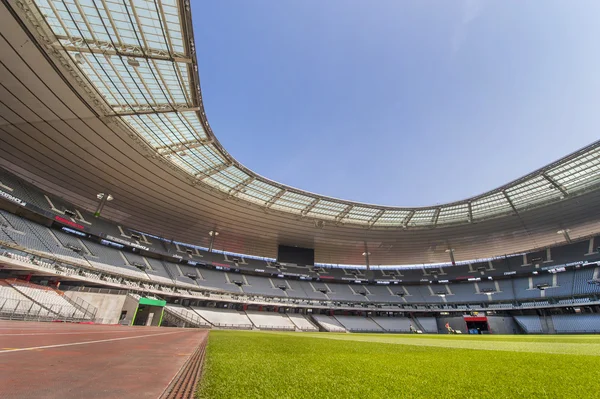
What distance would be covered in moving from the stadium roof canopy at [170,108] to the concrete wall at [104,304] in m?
12.8

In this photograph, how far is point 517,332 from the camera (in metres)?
40.8

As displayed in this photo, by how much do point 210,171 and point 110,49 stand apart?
527 inches

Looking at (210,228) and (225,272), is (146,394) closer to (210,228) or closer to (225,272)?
(210,228)

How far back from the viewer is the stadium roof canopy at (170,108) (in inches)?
559

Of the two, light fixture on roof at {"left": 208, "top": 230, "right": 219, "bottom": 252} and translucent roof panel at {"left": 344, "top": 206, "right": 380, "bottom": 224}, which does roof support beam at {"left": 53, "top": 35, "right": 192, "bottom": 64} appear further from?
light fixture on roof at {"left": 208, "top": 230, "right": 219, "bottom": 252}

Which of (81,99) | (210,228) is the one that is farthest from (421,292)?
(81,99)

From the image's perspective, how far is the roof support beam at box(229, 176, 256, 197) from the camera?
2905 cm

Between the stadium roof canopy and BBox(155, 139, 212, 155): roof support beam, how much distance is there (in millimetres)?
81

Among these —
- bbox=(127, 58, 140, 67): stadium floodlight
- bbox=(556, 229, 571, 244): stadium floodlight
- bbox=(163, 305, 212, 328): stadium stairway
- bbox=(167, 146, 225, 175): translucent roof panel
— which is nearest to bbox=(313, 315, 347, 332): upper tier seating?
bbox=(163, 305, 212, 328): stadium stairway

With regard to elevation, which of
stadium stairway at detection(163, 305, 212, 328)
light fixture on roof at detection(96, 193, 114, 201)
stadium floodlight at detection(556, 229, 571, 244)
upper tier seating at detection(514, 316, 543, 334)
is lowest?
stadium stairway at detection(163, 305, 212, 328)

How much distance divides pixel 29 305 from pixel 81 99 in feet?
47.2

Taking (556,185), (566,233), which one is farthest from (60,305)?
(566,233)

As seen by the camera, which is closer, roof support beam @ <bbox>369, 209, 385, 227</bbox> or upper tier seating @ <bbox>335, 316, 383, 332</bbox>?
roof support beam @ <bbox>369, 209, 385, 227</bbox>

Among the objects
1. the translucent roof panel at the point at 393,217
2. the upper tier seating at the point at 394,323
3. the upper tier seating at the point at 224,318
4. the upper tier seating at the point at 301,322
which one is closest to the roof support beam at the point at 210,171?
the upper tier seating at the point at 224,318
